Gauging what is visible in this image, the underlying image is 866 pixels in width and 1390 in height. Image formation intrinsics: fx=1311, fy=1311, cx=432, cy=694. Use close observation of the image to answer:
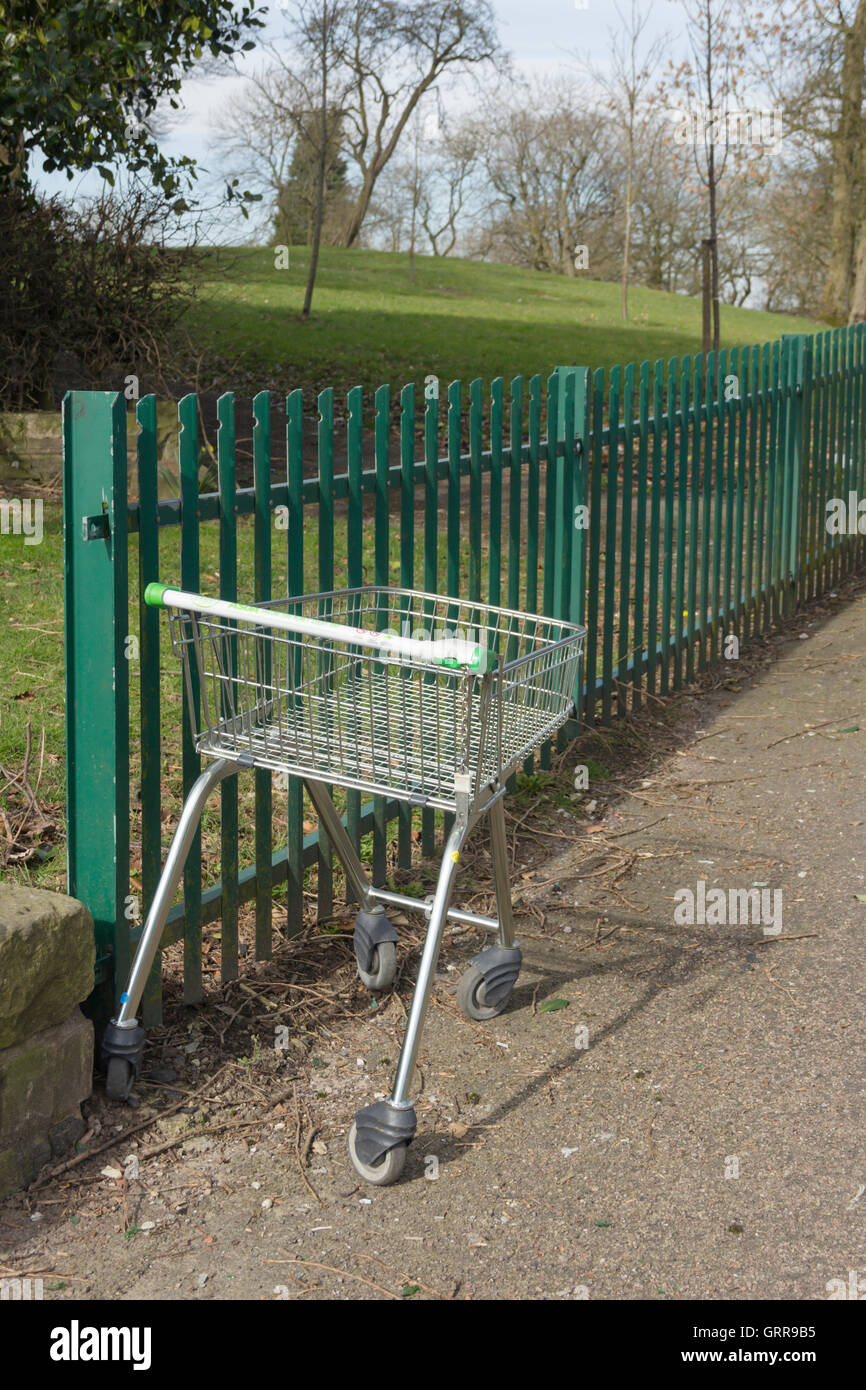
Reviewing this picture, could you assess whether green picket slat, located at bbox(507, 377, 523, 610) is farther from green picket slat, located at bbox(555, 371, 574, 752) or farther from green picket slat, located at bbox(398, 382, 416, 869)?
green picket slat, located at bbox(398, 382, 416, 869)

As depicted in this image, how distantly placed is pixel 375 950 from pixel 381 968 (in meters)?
0.05

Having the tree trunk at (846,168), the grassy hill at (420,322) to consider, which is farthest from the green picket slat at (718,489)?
the tree trunk at (846,168)

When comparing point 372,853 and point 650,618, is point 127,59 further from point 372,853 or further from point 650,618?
point 372,853

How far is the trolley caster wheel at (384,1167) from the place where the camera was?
9.49ft

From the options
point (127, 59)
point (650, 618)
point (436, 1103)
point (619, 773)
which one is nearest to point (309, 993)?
point (436, 1103)

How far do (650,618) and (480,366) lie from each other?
500 inches

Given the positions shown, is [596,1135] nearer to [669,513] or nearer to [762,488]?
[669,513]

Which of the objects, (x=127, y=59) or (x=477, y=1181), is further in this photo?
(x=127, y=59)

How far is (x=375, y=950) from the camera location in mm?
3736

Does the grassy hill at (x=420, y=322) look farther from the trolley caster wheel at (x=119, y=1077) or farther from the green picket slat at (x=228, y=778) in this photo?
the trolley caster wheel at (x=119, y=1077)

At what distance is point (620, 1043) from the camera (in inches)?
138

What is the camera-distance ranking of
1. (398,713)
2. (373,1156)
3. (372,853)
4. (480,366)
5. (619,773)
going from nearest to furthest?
(373,1156), (398,713), (372,853), (619,773), (480,366)

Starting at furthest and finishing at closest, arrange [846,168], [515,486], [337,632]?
[846,168], [515,486], [337,632]

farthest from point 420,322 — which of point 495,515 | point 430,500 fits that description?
point 430,500
